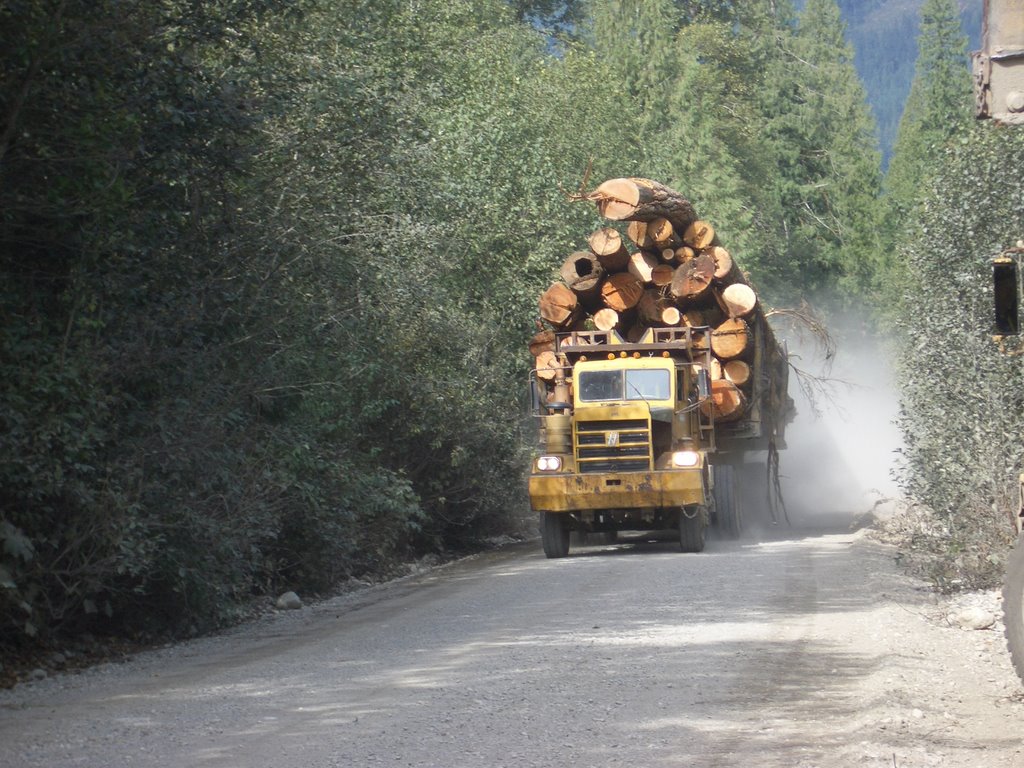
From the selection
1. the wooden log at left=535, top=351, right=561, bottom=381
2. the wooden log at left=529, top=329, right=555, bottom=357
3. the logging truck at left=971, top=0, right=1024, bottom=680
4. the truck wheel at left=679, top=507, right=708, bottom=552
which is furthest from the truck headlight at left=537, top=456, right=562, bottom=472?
the logging truck at left=971, top=0, right=1024, bottom=680


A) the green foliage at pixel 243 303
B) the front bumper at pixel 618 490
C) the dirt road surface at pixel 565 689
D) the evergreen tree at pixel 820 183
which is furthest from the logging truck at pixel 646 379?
the evergreen tree at pixel 820 183

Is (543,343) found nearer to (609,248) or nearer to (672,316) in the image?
(609,248)

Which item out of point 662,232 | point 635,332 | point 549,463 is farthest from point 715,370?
point 549,463

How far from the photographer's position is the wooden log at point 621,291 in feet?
71.1

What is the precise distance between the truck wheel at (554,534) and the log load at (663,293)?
1.98 m

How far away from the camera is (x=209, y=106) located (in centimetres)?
1206

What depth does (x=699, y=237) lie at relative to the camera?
21672 millimetres

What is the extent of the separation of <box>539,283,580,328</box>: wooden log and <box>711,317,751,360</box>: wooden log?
2.11 metres

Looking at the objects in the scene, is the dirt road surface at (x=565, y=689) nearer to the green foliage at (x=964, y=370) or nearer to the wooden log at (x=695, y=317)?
the green foliage at (x=964, y=370)

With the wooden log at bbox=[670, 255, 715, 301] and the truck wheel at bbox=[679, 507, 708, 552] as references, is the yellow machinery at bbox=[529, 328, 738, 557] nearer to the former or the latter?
the truck wheel at bbox=[679, 507, 708, 552]

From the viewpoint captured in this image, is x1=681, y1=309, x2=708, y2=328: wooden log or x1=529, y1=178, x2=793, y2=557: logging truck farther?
x1=681, y1=309, x2=708, y2=328: wooden log

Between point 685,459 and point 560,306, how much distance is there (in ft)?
11.6

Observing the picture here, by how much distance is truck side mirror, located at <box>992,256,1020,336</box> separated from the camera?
27.7ft

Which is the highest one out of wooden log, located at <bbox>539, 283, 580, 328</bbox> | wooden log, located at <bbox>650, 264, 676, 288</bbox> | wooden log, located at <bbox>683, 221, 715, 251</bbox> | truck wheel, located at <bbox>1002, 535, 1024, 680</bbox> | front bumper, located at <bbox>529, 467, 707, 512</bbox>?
wooden log, located at <bbox>683, 221, 715, 251</bbox>
